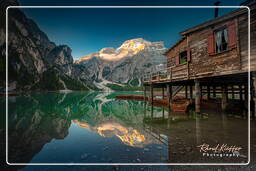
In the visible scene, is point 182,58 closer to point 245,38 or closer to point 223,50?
point 223,50

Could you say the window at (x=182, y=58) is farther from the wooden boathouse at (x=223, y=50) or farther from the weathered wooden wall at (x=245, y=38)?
the weathered wooden wall at (x=245, y=38)

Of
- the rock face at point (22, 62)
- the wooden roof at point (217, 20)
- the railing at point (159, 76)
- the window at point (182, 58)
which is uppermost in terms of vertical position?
the rock face at point (22, 62)

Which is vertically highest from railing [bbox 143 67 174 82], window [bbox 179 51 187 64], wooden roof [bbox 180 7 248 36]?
wooden roof [bbox 180 7 248 36]

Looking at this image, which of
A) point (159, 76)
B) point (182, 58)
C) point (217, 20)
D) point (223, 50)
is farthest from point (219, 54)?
point (159, 76)

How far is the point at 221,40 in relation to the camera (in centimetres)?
1062

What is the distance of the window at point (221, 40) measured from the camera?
1031cm

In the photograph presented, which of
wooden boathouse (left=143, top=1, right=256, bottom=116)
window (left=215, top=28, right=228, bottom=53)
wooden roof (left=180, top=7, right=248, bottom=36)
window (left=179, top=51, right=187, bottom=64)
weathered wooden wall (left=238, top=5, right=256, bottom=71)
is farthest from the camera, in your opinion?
window (left=179, top=51, right=187, bottom=64)

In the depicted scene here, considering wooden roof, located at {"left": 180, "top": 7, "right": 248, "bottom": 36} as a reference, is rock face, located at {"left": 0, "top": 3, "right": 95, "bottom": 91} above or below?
above

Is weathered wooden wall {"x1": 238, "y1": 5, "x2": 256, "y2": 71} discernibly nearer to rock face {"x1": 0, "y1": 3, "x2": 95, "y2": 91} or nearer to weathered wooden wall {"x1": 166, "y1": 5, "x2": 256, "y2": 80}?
weathered wooden wall {"x1": 166, "y1": 5, "x2": 256, "y2": 80}

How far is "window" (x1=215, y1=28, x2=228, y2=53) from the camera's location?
10312 millimetres

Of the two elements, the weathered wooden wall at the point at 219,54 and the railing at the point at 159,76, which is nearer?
the weathered wooden wall at the point at 219,54

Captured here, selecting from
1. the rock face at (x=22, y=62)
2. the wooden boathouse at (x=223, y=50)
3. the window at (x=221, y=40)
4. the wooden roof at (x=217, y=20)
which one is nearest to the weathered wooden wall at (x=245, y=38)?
the wooden boathouse at (x=223, y=50)

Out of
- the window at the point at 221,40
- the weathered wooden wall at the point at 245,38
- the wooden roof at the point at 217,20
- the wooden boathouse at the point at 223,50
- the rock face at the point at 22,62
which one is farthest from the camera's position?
the rock face at the point at 22,62

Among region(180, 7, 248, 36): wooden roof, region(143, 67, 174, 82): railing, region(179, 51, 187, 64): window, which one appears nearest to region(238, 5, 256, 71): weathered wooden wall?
region(180, 7, 248, 36): wooden roof
